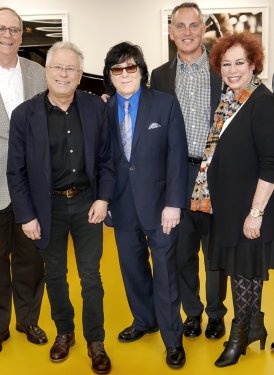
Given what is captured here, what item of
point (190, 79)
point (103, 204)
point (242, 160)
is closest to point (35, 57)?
point (190, 79)

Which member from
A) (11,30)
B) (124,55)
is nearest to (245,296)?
(124,55)

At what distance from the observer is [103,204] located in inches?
95.6

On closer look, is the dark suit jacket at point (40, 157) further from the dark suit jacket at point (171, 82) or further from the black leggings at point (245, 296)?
the black leggings at point (245, 296)

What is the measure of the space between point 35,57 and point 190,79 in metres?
2.61

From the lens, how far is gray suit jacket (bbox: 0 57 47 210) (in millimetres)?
2590

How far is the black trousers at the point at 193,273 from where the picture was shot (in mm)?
2818

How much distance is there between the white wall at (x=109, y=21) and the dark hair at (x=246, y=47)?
5007 millimetres

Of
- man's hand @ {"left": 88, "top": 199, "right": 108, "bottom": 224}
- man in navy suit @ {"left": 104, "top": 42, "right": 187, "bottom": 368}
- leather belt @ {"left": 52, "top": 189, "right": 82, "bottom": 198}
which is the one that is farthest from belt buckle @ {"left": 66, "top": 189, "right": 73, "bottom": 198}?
man in navy suit @ {"left": 104, "top": 42, "right": 187, "bottom": 368}

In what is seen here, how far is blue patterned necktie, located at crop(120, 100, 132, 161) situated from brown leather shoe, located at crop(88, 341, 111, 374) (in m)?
1.02

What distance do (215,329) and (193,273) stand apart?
0.35m

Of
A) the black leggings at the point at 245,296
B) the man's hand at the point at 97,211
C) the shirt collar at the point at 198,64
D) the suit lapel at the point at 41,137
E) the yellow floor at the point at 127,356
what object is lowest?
the yellow floor at the point at 127,356

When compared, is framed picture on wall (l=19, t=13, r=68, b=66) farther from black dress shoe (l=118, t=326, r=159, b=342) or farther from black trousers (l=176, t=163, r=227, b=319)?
black dress shoe (l=118, t=326, r=159, b=342)

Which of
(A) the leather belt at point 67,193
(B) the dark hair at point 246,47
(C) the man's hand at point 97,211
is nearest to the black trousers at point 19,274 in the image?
(A) the leather belt at point 67,193

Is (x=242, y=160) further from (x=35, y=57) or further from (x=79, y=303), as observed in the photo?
(x=35, y=57)
